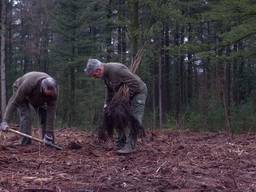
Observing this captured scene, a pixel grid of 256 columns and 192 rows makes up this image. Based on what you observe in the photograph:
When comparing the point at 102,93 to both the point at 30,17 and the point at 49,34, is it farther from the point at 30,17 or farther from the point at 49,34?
the point at 49,34

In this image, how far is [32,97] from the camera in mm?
8461

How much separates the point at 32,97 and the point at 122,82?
65.0 inches

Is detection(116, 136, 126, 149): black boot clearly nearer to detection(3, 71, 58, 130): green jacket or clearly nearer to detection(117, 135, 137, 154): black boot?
detection(117, 135, 137, 154): black boot

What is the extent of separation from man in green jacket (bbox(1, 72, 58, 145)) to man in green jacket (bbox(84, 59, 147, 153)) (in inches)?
34.0

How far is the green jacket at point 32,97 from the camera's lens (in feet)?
26.9

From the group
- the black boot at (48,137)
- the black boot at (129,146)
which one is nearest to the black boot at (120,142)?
the black boot at (129,146)

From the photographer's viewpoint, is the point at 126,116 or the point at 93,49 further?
the point at 93,49

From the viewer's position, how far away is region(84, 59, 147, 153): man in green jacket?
7.51m

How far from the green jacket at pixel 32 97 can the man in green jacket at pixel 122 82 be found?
1057 mm

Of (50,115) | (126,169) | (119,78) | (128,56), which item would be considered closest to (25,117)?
(50,115)

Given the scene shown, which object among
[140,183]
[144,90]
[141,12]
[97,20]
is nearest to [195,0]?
[141,12]

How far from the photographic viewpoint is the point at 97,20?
107 ft

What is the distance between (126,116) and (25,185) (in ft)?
9.33

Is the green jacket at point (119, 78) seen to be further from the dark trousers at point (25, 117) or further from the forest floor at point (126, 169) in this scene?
the dark trousers at point (25, 117)
